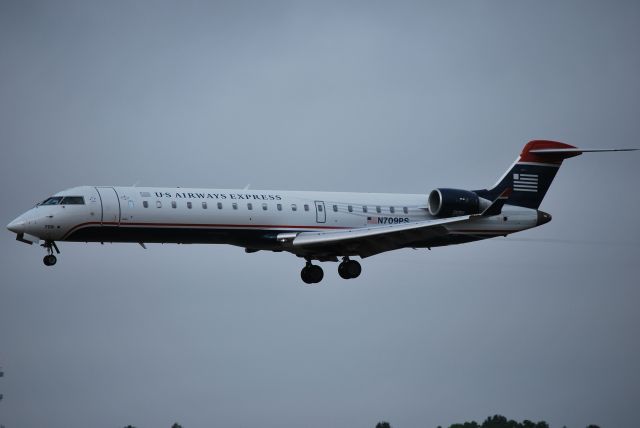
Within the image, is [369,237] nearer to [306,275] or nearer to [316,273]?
[316,273]

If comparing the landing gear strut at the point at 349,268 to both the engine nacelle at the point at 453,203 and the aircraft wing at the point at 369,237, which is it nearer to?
the aircraft wing at the point at 369,237

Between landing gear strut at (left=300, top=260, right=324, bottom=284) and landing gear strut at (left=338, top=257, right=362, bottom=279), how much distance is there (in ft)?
3.55

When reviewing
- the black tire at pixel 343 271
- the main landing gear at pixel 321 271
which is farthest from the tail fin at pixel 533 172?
the black tire at pixel 343 271

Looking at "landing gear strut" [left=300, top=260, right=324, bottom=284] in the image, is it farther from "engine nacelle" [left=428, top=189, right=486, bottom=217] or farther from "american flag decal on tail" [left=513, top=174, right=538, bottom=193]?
"american flag decal on tail" [left=513, top=174, right=538, bottom=193]

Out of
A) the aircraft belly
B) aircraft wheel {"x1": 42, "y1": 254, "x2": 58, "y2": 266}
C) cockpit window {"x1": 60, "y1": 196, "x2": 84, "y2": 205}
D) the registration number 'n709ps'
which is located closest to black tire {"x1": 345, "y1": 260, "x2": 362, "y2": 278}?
the registration number 'n709ps'

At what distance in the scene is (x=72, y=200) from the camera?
54875 mm

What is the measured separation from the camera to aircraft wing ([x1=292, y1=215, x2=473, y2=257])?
56.5m

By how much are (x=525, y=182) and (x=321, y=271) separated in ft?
33.9

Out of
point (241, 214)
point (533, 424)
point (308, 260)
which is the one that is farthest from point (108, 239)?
point (533, 424)

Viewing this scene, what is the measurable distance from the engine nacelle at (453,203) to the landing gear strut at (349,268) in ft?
13.8

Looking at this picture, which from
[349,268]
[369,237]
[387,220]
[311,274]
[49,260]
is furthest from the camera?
[311,274]

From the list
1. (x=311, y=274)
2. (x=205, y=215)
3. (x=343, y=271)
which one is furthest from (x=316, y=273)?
(x=205, y=215)

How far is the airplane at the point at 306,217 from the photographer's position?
54844 mm

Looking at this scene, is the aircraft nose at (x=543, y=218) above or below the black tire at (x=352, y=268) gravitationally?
above
